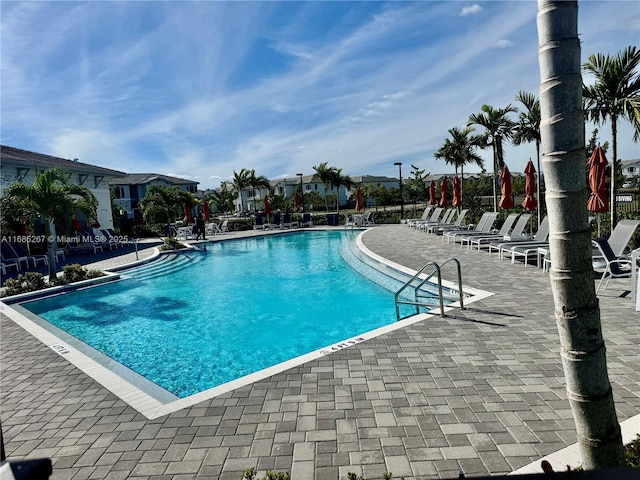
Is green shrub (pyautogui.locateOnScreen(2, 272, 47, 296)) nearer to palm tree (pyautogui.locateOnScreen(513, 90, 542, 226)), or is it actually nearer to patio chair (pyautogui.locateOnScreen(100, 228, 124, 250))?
patio chair (pyautogui.locateOnScreen(100, 228, 124, 250))

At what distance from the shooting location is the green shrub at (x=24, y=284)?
10.5m

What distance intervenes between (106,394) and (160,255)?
13698 millimetres

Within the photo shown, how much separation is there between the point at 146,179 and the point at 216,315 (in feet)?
157

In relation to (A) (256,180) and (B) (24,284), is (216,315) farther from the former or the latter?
(A) (256,180)

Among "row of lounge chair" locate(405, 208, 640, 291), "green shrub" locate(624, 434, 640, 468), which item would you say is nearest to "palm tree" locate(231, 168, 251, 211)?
"row of lounge chair" locate(405, 208, 640, 291)

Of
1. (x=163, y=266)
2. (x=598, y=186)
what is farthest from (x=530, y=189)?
(x=163, y=266)

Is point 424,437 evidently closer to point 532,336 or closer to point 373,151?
point 532,336

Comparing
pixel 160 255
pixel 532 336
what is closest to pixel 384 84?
pixel 160 255

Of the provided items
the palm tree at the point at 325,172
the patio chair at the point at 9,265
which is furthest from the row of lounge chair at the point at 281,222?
the patio chair at the point at 9,265

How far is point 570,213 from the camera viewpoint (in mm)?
1790

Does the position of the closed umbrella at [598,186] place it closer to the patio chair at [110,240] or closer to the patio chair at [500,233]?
the patio chair at [500,233]

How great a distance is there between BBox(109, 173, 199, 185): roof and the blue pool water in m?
40.0

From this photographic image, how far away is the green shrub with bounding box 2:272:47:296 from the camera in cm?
1055

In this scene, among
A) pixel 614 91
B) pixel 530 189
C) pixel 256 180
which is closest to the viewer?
pixel 614 91
